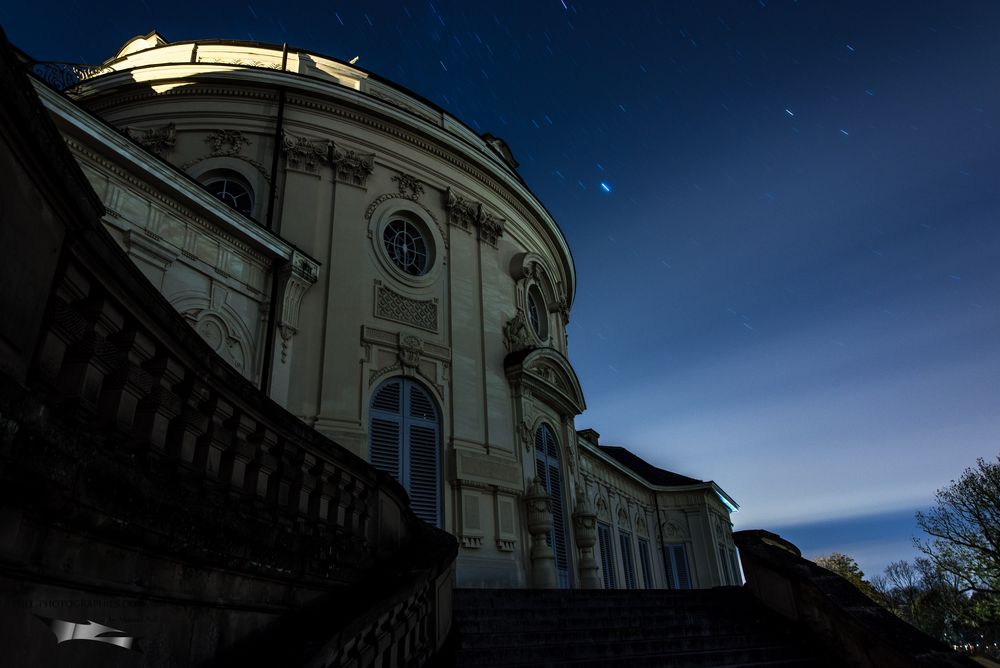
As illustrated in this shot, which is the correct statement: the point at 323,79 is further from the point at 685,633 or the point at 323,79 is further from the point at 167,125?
the point at 685,633

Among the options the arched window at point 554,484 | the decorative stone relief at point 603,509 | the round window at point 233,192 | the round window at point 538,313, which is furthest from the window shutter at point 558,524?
the decorative stone relief at point 603,509

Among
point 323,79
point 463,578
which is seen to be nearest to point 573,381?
point 463,578

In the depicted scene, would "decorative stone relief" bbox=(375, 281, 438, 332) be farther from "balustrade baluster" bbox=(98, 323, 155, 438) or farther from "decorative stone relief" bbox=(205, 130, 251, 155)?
"balustrade baluster" bbox=(98, 323, 155, 438)

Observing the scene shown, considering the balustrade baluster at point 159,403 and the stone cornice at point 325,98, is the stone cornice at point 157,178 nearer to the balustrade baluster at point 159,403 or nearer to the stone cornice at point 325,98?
the stone cornice at point 325,98

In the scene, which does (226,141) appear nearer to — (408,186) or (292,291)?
(408,186)

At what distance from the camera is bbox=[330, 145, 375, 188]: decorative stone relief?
14.7 metres

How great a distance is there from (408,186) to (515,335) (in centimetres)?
459

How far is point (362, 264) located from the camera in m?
14.0

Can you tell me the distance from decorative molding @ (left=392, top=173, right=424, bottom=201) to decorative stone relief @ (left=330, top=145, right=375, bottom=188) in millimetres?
757

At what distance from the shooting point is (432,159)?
16.4m

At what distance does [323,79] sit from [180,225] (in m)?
6.33

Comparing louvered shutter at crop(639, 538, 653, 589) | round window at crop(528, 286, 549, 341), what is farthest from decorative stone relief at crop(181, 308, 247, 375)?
louvered shutter at crop(639, 538, 653, 589)

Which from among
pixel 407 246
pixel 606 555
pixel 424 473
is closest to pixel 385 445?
pixel 424 473

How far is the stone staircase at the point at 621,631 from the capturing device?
6.83 m
